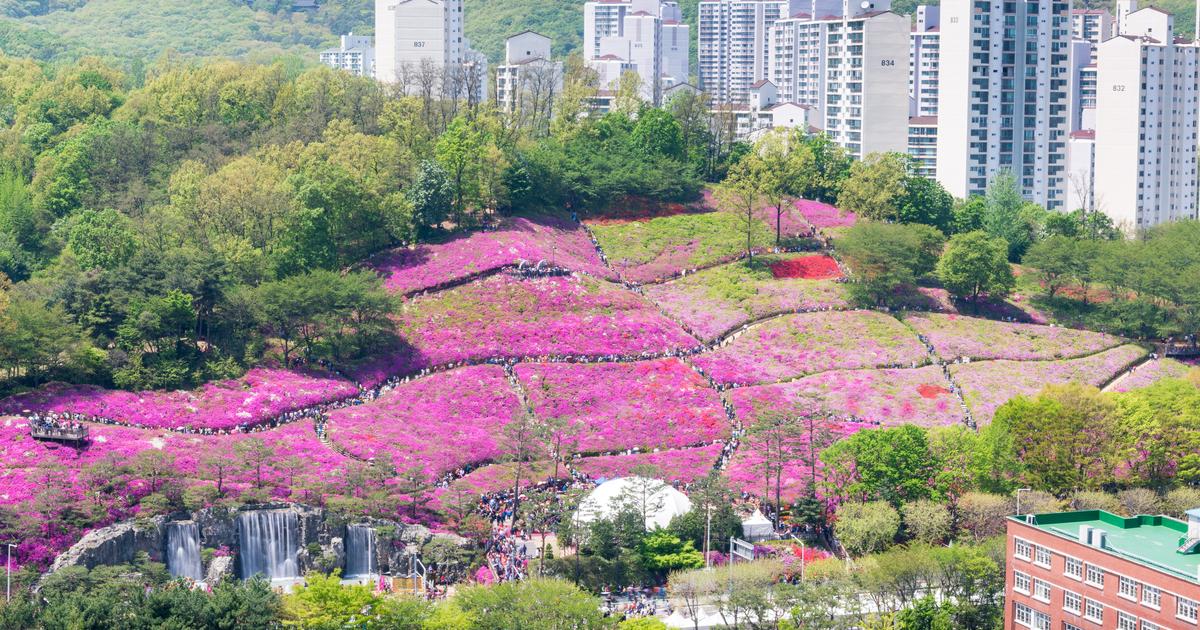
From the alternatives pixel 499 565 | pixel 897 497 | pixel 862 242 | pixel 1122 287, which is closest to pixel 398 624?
pixel 499 565

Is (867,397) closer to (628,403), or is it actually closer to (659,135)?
(628,403)

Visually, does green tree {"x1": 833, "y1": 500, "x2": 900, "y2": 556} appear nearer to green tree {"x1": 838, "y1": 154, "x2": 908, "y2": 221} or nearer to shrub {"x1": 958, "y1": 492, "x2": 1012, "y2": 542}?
shrub {"x1": 958, "y1": 492, "x2": 1012, "y2": 542}

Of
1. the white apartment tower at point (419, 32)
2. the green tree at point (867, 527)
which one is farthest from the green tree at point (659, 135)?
the green tree at point (867, 527)

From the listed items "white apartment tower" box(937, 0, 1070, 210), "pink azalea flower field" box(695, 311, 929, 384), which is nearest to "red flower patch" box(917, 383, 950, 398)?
"pink azalea flower field" box(695, 311, 929, 384)

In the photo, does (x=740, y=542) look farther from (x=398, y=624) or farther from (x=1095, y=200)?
(x=1095, y=200)

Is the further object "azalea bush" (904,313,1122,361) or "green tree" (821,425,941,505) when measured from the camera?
"azalea bush" (904,313,1122,361)

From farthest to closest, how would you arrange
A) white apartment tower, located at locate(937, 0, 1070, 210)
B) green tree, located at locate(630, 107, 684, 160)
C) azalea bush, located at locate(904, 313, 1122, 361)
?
white apartment tower, located at locate(937, 0, 1070, 210) → green tree, located at locate(630, 107, 684, 160) → azalea bush, located at locate(904, 313, 1122, 361)
